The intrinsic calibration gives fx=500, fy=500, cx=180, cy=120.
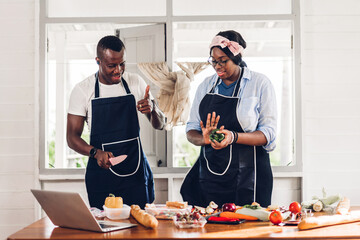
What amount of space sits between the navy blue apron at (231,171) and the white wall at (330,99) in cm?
103

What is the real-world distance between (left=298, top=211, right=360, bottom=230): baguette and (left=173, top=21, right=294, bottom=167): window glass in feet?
7.77

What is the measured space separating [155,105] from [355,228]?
97.3 inches

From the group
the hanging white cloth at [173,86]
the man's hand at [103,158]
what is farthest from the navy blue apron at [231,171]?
the man's hand at [103,158]

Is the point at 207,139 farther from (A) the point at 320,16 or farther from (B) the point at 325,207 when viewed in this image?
(A) the point at 320,16

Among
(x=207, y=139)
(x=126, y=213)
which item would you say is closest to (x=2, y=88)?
(x=207, y=139)

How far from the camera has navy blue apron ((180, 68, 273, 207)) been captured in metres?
4.22

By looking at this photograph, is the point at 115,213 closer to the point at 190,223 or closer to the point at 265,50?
the point at 190,223

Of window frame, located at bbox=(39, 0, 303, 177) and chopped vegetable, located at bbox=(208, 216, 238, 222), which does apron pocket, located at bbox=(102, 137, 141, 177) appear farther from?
chopped vegetable, located at bbox=(208, 216, 238, 222)

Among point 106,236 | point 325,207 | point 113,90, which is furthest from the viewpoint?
point 113,90

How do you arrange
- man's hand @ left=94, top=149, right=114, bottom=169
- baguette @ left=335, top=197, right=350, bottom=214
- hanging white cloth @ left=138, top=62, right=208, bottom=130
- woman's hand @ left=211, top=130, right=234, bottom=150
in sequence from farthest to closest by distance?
hanging white cloth @ left=138, top=62, right=208, bottom=130
man's hand @ left=94, top=149, right=114, bottom=169
woman's hand @ left=211, top=130, right=234, bottom=150
baguette @ left=335, top=197, right=350, bottom=214

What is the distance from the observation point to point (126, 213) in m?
2.99

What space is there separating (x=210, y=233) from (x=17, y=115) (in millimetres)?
3270

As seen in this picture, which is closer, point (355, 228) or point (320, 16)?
point (355, 228)

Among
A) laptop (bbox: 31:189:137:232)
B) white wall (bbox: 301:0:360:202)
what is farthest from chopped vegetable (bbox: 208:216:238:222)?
white wall (bbox: 301:0:360:202)
